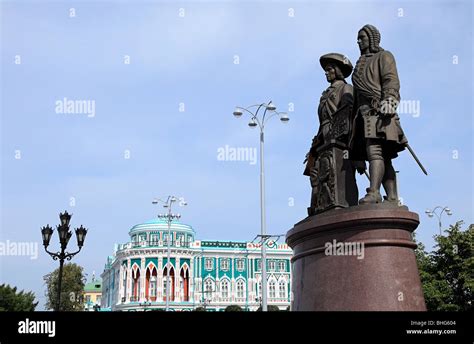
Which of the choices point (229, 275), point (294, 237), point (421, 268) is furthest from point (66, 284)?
point (294, 237)

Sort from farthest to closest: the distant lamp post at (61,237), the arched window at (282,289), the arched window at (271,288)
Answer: the arched window at (282,289) → the arched window at (271,288) → the distant lamp post at (61,237)

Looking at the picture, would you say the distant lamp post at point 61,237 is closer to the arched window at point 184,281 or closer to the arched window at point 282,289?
the arched window at point 184,281

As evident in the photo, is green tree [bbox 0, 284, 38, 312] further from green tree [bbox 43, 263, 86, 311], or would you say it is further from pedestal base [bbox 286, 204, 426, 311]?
pedestal base [bbox 286, 204, 426, 311]

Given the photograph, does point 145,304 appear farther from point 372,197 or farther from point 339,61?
point 372,197

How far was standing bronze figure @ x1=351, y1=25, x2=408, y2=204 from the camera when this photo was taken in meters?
7.97

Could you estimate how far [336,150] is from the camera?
8.65 meters

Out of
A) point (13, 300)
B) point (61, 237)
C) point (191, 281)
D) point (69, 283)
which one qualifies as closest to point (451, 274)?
point (61, 237)

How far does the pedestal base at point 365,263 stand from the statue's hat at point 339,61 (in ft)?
9.30

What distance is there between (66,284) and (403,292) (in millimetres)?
60031

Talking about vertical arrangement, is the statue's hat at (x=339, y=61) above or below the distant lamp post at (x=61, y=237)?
above

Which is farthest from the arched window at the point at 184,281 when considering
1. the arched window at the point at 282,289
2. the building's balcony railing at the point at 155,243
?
the arched window at the point at 282,289

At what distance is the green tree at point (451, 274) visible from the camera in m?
22.6
